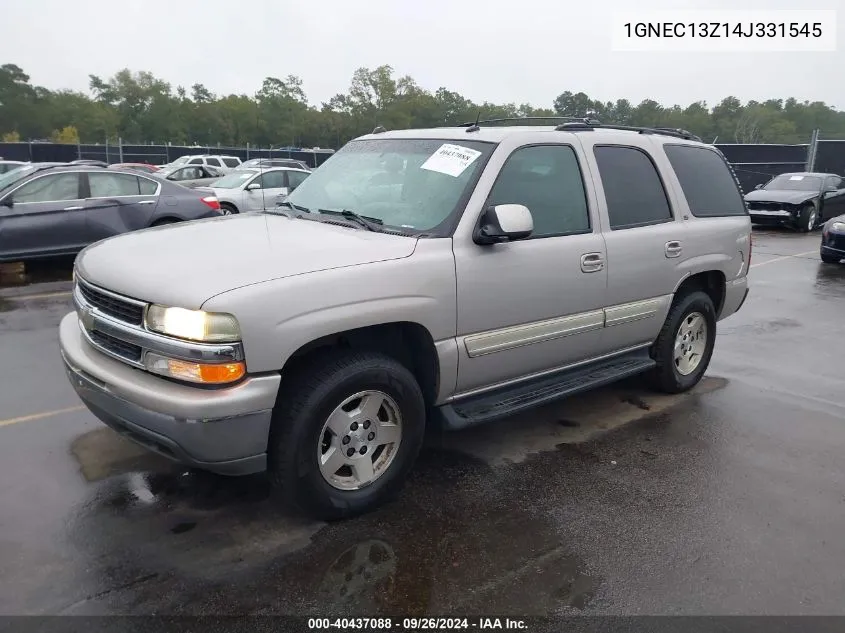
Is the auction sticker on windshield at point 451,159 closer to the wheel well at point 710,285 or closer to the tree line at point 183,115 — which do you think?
the wheel well at point 710,285

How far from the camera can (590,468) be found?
4.13 m

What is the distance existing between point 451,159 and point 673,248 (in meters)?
1.89

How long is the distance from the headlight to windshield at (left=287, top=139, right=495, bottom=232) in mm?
1230

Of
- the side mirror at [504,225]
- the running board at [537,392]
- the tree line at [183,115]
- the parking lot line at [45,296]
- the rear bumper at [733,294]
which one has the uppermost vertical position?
the tree line at [183,115]

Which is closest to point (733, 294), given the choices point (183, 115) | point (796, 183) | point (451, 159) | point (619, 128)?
point (619, 128)

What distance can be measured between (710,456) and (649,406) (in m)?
0.88

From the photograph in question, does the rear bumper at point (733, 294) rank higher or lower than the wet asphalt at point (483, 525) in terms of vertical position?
higher

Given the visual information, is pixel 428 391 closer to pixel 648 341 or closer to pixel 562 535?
pixel 562 535

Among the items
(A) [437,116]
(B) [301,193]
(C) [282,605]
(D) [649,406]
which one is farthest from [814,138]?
(C) [282,605]

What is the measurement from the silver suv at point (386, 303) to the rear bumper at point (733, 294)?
1.81 ft

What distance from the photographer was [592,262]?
4.26m

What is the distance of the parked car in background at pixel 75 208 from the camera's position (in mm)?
9164

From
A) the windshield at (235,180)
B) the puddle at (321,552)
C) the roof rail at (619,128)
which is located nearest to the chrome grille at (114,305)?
the puddle at (321,552)

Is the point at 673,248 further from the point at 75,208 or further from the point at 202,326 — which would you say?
the point at 75,208
